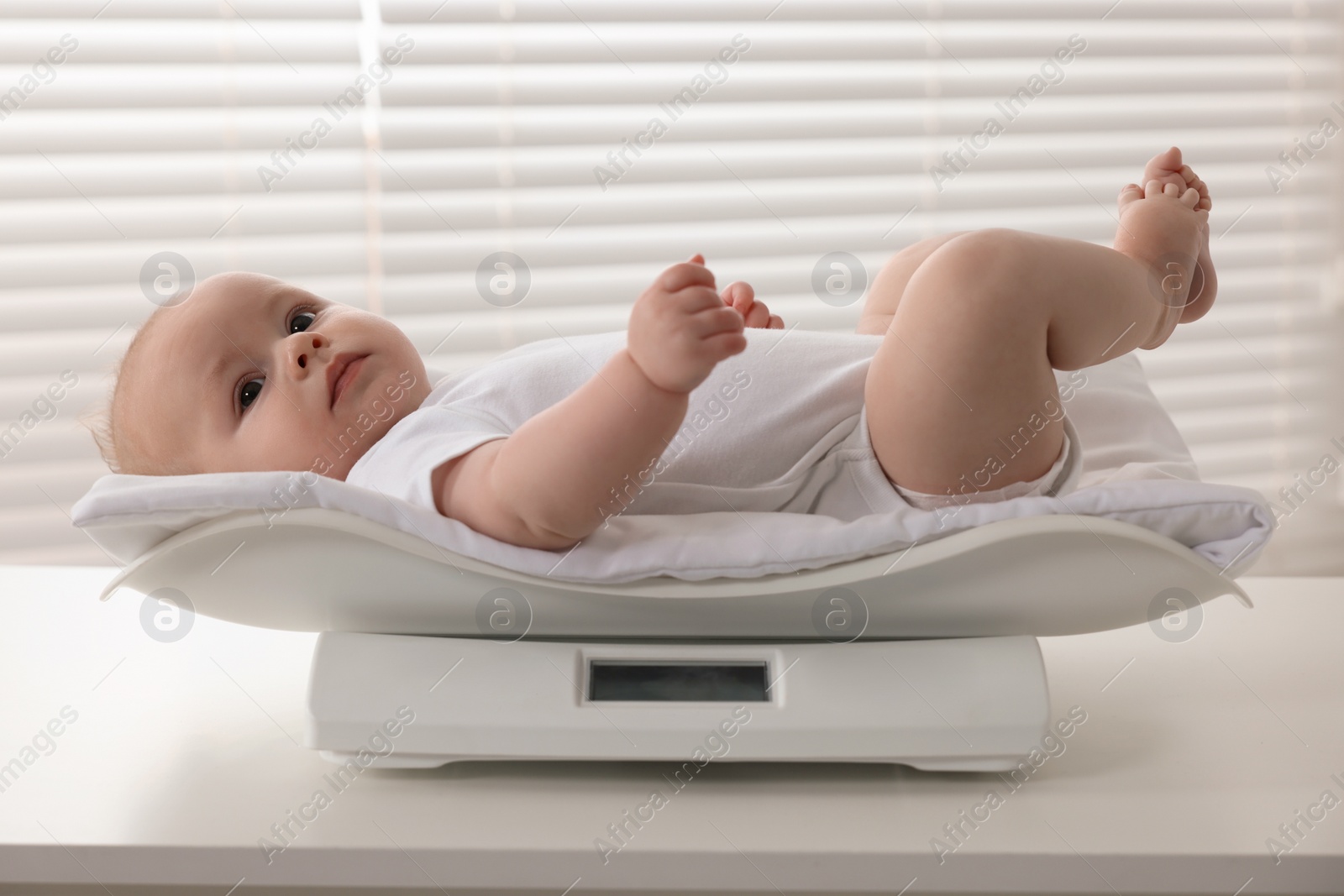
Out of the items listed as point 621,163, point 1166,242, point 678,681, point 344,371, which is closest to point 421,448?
point 344,371

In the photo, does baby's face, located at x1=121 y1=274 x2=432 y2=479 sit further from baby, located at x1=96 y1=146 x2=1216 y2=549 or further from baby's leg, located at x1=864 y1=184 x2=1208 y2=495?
baby's leg, located at x1=864 y1=184 x2=1208 y2=495

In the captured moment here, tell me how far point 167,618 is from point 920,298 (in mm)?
700

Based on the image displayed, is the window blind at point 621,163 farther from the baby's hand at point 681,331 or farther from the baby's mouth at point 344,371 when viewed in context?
the baby's hand at point 681,331

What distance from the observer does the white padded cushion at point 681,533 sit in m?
0.67

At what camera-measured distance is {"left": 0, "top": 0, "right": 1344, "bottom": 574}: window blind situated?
1619 mm

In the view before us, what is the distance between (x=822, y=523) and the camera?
28.4 inches

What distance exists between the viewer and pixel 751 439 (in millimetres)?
836

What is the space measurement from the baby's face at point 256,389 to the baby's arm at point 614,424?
0.84 ft

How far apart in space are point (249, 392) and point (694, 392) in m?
0.38

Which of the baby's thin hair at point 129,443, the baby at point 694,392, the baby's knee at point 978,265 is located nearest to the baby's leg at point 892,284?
the baby at point 694,392

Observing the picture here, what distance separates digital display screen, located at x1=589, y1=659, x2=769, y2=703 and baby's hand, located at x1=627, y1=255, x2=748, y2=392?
7.1 inches

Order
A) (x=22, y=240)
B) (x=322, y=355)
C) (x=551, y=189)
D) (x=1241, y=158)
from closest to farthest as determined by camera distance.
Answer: (x=322, y=355) < (x=22, y=240) < (x=551, y=189) < (x=1241, y=158)

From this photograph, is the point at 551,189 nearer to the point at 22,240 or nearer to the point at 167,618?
the point at 22,240

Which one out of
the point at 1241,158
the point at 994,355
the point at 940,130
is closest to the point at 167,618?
the point at 994,355
